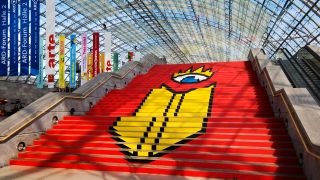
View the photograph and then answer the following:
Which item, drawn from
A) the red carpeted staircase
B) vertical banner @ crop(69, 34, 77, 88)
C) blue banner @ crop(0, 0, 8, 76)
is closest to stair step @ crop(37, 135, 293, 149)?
the red carpeted staircase

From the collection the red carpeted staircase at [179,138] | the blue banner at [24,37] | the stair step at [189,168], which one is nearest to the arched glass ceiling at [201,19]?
the blue banner at [24,37]

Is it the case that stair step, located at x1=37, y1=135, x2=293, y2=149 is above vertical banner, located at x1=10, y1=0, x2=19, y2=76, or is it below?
below

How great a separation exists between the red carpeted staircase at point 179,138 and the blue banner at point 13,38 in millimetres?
5139

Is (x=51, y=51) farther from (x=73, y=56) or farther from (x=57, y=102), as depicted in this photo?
(x=73, y=56)

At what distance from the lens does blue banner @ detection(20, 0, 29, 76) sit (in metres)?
14.5

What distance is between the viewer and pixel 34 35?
588 inches

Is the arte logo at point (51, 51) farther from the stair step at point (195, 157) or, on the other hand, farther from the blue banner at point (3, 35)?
the stair step at point (195, 157)

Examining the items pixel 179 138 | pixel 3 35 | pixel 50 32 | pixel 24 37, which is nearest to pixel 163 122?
pixel 179 138

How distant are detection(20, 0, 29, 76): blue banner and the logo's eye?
261 inches

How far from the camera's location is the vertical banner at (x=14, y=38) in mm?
14539

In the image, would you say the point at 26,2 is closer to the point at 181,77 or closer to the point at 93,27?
the point at 181,77

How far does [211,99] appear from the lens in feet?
35.8

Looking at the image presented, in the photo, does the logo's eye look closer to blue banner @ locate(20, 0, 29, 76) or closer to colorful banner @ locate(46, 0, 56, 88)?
colorful banner @ locate(46, 0, 56, 88)

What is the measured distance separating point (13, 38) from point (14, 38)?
49mm
